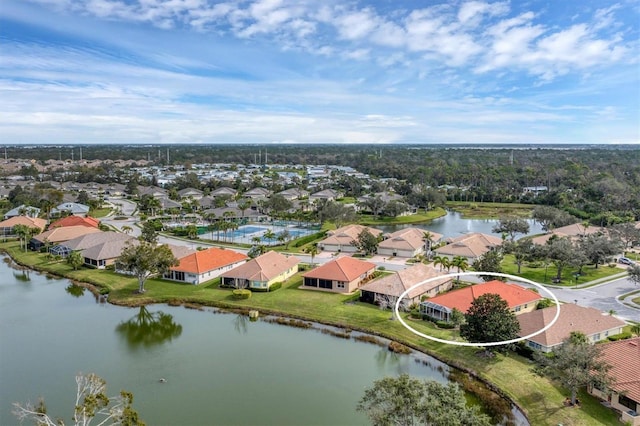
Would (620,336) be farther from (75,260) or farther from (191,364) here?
(75,260)

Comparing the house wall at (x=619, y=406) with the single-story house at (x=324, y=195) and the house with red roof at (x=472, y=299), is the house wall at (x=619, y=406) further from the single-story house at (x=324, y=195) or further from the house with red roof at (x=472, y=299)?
the single-story house at (x=324, y=195)

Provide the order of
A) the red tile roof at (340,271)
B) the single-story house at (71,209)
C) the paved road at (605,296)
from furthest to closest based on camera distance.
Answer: the single-story house at (71,209)
the red tile roof at (340,271)
the paved road at (605,296)

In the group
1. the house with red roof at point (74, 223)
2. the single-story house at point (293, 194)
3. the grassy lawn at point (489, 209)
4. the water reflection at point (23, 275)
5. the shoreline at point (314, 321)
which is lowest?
the water reflection at point (23, 275)

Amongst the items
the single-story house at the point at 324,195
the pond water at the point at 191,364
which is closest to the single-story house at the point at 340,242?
the pond water at the point at 191,364

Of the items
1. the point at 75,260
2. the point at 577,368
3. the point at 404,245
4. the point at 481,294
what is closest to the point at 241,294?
the point at 481,294

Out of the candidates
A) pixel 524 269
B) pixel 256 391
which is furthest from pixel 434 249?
pixel 256 391

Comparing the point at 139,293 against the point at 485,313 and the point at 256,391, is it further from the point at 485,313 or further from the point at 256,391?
the point at 485,313

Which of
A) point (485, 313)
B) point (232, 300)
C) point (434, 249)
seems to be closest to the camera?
point (485, 313)
